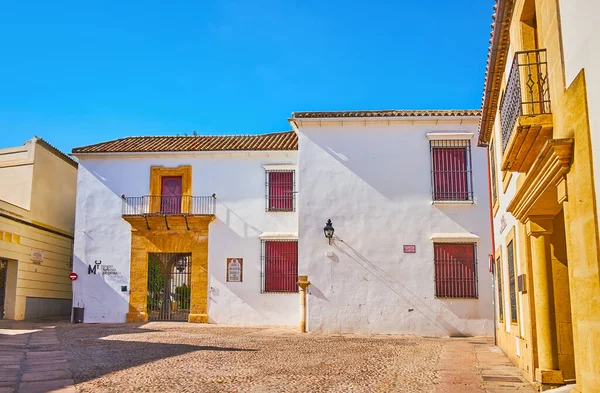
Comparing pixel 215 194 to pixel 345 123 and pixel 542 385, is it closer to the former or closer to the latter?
pixel 345 123

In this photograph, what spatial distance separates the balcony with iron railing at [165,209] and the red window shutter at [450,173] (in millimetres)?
6869

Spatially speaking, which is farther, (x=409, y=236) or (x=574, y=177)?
(x=409, y=236)

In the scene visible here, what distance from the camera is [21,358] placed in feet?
33.4

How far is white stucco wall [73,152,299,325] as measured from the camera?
19.5 meters

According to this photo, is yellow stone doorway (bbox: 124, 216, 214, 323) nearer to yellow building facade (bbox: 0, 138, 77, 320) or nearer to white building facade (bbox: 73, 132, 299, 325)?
white building facade (bbox: 73, 132, 299, 325)

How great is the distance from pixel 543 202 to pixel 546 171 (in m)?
1.24

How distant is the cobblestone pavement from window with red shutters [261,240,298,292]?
13.8 ft

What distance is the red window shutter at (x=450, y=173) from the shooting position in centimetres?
1727

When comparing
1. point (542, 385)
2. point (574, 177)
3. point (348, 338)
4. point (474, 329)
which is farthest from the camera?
point (474, 329)

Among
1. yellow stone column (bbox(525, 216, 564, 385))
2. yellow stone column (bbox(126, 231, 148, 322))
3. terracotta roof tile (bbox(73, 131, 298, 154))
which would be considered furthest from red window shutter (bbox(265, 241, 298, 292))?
yellow stone column (bbox(525, 216, 564, 385))

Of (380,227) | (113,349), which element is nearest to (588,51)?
(113,349)

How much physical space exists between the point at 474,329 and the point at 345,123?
6207mm

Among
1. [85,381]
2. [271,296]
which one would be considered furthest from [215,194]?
[85,381]

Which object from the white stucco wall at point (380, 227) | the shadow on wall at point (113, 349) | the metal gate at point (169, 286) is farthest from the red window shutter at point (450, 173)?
the metal gate at point (169, 286)
